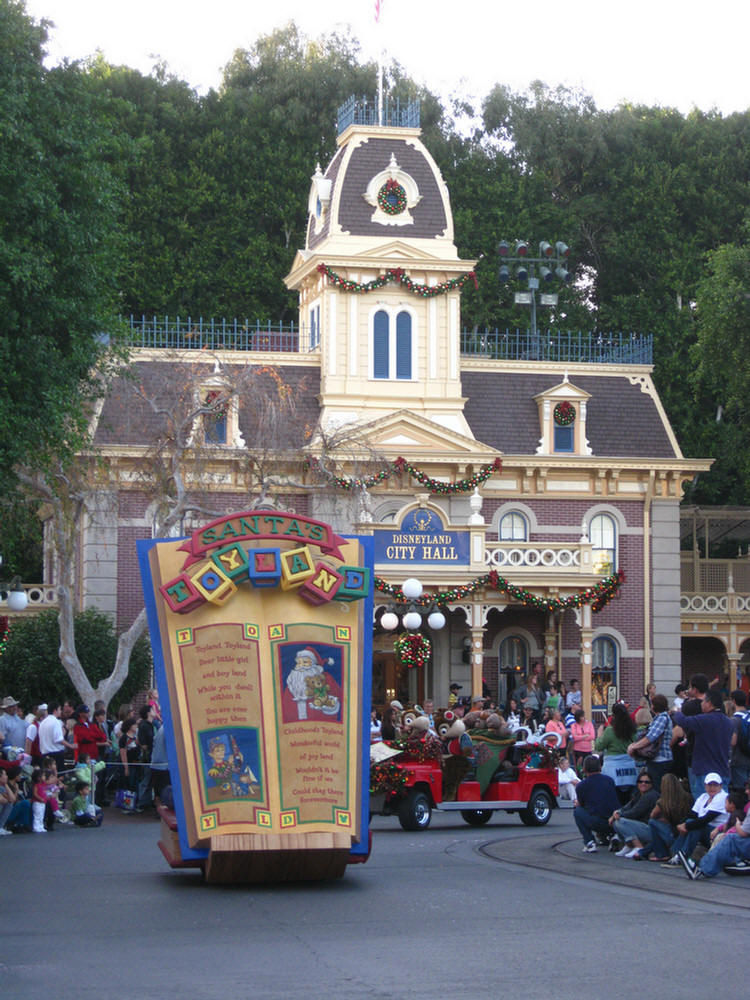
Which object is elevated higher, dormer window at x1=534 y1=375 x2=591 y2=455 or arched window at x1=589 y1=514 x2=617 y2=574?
dormer window at x1=534 y1=375 x2=591 y2=455

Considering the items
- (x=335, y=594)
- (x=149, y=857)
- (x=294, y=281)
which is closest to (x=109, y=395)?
(x=294, y=281)

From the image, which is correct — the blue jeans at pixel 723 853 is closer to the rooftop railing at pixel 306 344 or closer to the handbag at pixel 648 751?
the handbag at pixel 648 751

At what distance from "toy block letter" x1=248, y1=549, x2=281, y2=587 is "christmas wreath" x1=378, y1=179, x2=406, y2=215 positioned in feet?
77.2

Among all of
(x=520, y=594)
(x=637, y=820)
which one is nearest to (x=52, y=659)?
(x=520, y=594)

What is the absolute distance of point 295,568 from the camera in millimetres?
14594

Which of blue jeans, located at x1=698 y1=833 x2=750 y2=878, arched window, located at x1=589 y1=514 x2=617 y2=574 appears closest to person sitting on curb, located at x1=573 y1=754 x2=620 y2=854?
blue jeans, located at x1=698 y1=833 x2=750 y2=878

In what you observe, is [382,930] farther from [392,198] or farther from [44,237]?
[392,198]

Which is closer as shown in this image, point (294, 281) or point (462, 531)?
point (462, 531)

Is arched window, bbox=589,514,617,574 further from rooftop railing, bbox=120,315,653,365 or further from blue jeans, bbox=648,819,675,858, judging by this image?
blue jeans, bbox=648,819,675,858

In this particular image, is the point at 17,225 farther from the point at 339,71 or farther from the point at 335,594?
the point at 339,71

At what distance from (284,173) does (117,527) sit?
18.4 m

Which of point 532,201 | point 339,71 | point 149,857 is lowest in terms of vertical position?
point 149,857

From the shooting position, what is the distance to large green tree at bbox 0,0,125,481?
2111cm

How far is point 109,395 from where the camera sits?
3297 centimetres
